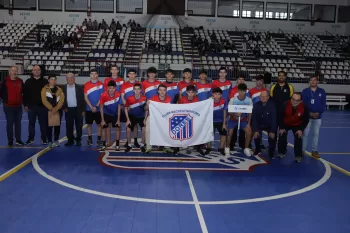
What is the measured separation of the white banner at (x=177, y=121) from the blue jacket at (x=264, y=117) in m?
0.95

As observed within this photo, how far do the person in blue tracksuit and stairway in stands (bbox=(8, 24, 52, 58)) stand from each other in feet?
62.8

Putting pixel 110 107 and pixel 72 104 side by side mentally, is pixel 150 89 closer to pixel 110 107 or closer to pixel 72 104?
pixel 110 107

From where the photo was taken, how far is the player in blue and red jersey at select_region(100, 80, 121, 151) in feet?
23.8

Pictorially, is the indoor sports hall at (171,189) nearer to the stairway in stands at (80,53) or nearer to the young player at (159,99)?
the young player at (159,99)

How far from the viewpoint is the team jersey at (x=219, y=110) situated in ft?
23.7

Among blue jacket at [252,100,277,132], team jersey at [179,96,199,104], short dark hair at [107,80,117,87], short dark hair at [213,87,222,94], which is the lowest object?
blue jacket at [252,100,277,132]

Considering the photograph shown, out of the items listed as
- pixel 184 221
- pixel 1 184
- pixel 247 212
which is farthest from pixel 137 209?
pixel 1 184

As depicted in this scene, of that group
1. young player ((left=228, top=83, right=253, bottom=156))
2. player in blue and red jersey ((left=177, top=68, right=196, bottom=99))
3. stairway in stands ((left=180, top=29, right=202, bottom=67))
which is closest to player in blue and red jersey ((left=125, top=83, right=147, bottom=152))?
player in blue and red jersey ((left=177, top=68, right=196, bottom=99))

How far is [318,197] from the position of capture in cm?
492

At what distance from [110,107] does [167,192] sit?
3.10 metres

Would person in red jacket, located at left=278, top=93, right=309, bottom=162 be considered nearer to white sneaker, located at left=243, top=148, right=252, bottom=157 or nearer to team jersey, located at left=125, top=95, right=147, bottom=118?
white sneaker, located at left=243, top=148, right=252, bottom=157

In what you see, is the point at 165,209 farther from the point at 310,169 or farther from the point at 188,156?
the point at 310,169

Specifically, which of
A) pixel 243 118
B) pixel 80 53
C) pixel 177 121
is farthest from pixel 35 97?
pixel 80 53

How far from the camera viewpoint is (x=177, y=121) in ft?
22.9
